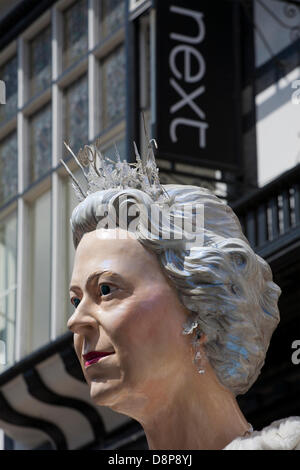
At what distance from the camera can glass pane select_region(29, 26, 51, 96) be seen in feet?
67.1

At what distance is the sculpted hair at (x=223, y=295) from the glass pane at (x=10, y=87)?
16.7 metres

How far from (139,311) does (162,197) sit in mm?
482

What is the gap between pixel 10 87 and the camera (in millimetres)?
21516

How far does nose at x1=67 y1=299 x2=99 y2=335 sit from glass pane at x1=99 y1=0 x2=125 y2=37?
1462cm

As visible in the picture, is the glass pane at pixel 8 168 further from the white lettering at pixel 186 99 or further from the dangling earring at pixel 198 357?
the dangling earring at pixel 198 357

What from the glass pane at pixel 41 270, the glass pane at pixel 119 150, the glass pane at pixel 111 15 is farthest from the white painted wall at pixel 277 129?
the glass pane at pixel 41 270

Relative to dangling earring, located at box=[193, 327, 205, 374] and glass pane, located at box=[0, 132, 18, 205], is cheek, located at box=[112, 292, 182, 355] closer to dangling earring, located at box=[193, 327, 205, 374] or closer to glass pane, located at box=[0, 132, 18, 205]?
dangling earring, located at box=[193, 327, 205, 374]

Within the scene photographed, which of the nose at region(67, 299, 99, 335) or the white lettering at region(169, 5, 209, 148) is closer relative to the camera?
the nose at region(67, 299, 99, 335)

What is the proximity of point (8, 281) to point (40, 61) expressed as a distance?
3393mm

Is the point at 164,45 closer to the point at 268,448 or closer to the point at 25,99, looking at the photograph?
the point at 25,99

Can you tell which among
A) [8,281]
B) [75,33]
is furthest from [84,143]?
[8,281]

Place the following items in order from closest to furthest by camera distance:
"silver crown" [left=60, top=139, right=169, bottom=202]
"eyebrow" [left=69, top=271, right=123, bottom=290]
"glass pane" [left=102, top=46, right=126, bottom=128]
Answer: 1. "eyebrow" [left=69, top=271, right=123, bottom=290]
2. "silver crown" [left=60, top=139, right=169, bottom=202]
3. "glass pane" [left=102, top=46, right=126, bottom=128]

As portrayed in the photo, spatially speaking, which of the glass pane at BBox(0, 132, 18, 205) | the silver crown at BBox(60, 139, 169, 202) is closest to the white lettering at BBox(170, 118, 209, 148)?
the glass pane at BBox(0, 132, 18, 205)

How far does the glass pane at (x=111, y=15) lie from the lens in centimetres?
1887
